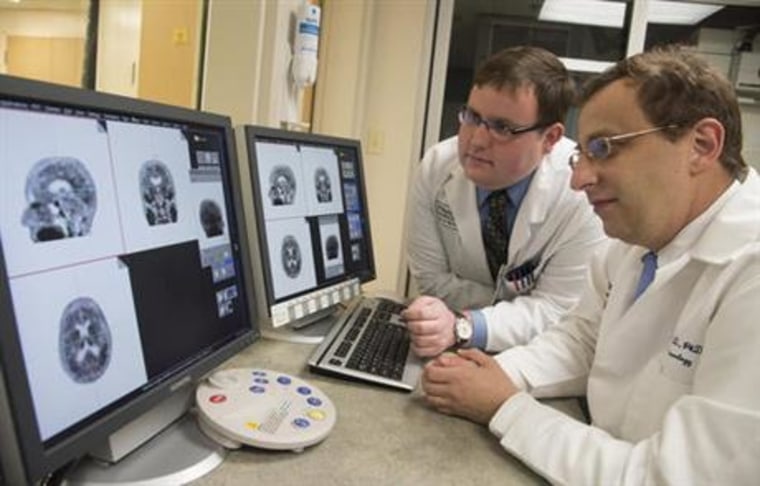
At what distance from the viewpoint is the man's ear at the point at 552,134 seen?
56.0 inches

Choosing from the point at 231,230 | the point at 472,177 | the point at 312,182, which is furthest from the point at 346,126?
the point at 231,230

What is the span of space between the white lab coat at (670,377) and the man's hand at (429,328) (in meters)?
0.14

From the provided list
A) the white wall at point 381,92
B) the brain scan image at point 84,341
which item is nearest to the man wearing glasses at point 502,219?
the brain scan image at point 84,341

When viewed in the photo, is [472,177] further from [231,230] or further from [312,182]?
[231,230]

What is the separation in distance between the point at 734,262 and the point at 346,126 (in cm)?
226

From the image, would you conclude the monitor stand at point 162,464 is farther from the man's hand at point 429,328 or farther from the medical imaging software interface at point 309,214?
the man's hand at point 429,328

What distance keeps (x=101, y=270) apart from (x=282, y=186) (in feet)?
1.83

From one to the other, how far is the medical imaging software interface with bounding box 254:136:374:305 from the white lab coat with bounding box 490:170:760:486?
43 cm

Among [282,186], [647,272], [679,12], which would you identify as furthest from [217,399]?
[679,12]

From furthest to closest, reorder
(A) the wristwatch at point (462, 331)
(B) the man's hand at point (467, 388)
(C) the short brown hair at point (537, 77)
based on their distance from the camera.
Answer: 1. (C) the short brown hair at point (537, 77)
2. (A) the wristwatch at point (462, 331)
3. (B) the man's hand at point (467, 388)

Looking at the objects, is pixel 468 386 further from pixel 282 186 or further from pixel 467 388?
pixel 282 186

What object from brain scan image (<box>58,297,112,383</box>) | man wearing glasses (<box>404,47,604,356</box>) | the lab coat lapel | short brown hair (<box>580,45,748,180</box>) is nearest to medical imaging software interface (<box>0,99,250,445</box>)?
brain scan image (<box>58,297,112,383</box>)

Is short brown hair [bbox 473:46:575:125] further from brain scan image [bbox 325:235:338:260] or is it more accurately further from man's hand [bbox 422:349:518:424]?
man's hand [bbox 422:349:518:424]

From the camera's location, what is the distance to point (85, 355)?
550mm
